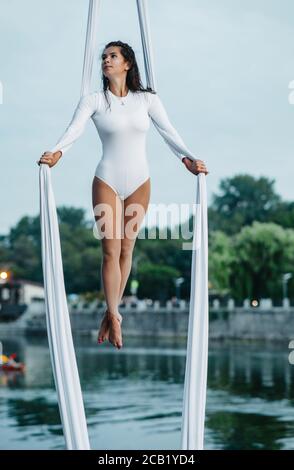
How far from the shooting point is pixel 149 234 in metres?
3.44

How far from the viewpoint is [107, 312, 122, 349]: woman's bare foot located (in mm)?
3526

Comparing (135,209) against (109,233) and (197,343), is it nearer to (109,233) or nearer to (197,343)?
(109,233)

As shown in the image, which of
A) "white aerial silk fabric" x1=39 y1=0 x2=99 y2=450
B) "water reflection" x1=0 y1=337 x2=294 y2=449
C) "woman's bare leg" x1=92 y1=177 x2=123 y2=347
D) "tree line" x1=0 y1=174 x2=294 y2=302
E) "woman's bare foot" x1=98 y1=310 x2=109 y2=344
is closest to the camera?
"white aerial silk fabric" x1=39 y1=0 x2=99 y2=450

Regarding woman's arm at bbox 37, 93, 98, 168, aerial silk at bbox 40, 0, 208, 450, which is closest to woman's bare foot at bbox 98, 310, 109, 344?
aerial silk at bbox 40, 0, 208, 450

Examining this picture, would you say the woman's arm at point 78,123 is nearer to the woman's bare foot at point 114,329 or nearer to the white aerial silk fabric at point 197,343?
the white aerial silk fabric at point 197,343

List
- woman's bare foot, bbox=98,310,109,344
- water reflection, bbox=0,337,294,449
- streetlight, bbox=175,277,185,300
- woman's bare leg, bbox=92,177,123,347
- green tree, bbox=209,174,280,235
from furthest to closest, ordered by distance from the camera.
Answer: green tree, bbox=209,174,280,235, streetlight, bbox=175,277,185,300, water reflection, bbox=0,337,294,449, woman's bare foot, bbox=98,310,109,344, woman's bare leg, bbox=92,177,123,347

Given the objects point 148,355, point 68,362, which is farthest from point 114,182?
point 148,355

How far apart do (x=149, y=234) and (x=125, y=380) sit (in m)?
34.1

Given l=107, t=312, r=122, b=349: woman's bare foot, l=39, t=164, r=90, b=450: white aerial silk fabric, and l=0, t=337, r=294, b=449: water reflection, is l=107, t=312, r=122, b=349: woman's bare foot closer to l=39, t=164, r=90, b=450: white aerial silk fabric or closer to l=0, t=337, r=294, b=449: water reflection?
l=39, t=164, r=90, b=450: white aerial silk fabric

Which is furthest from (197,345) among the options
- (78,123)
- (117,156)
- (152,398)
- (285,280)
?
(285,280)

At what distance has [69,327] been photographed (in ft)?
11.0

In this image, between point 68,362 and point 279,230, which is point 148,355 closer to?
point 279,230

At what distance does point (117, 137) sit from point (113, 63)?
26 cm

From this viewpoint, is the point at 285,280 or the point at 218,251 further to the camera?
the point at 218,251
